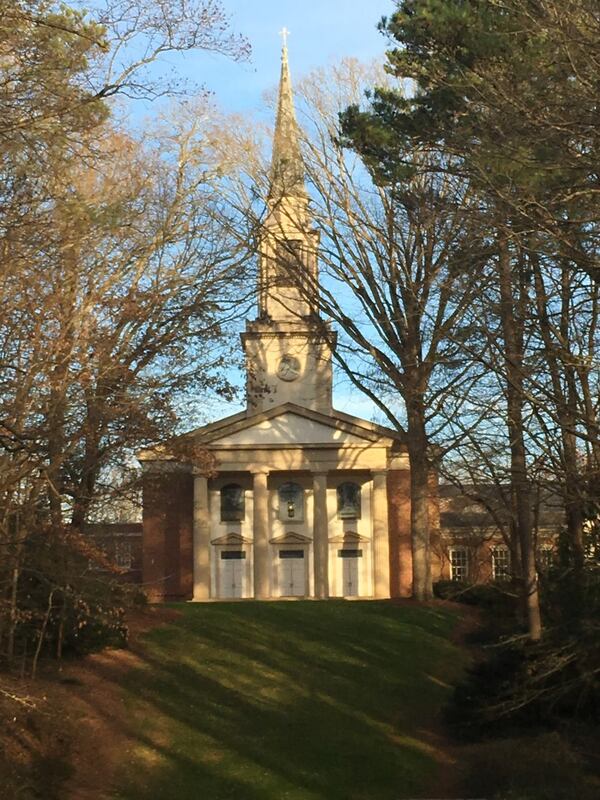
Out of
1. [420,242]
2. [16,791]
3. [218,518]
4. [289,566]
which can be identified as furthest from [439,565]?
[16,791]

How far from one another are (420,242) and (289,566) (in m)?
22.3

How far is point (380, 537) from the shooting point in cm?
4475

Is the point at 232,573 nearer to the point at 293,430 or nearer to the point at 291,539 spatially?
the point at 291,539

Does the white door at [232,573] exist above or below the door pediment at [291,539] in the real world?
below

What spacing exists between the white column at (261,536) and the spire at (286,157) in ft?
48.7

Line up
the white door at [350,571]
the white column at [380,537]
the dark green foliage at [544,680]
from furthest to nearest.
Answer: the white door at [350,571]
the white column at [380,537]
the dark green foliage at [544,680]

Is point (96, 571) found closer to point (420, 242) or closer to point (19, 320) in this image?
point (19, 320)

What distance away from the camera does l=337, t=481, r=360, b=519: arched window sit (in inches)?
1857

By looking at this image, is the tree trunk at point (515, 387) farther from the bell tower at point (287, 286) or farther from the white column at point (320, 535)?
the white column at point (320, 535)

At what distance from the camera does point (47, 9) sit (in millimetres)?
10922

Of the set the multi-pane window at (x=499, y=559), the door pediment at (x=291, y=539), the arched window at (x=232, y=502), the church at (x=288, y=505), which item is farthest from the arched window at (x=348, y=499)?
the multi-pane window at (x=499, y=559)

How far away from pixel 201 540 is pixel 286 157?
59.3ft

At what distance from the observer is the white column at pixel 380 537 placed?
146 feet

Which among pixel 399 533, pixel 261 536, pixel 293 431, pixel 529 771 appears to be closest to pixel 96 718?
pixel 529 771
